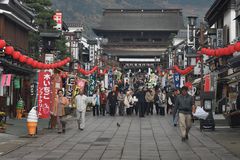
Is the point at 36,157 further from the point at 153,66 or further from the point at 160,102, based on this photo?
the point at 153,66

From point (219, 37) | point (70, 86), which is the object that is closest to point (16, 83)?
point (70, 86)

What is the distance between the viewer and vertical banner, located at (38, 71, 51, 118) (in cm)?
2456

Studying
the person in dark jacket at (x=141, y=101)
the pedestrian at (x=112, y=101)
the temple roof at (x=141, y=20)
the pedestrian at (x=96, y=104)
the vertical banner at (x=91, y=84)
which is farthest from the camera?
the temple roof at (x=141, y=20)

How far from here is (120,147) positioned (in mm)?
14375

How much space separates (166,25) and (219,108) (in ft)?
226

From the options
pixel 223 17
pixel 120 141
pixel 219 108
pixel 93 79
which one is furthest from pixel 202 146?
pixel 93 79

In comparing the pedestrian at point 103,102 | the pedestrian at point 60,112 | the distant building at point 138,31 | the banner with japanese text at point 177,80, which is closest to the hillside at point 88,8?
the distant building at point 138,31

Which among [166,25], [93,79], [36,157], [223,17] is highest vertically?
[166,25]

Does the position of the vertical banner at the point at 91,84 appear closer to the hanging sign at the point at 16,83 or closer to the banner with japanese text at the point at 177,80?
the banner with japanese text at the point at 177,80

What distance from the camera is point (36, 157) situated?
12.2 metres

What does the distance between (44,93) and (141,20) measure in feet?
255

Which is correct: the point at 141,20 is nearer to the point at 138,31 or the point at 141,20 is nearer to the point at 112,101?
the point at 138,31

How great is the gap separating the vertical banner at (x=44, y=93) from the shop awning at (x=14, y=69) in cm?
205

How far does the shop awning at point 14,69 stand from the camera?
25481 millimetres
